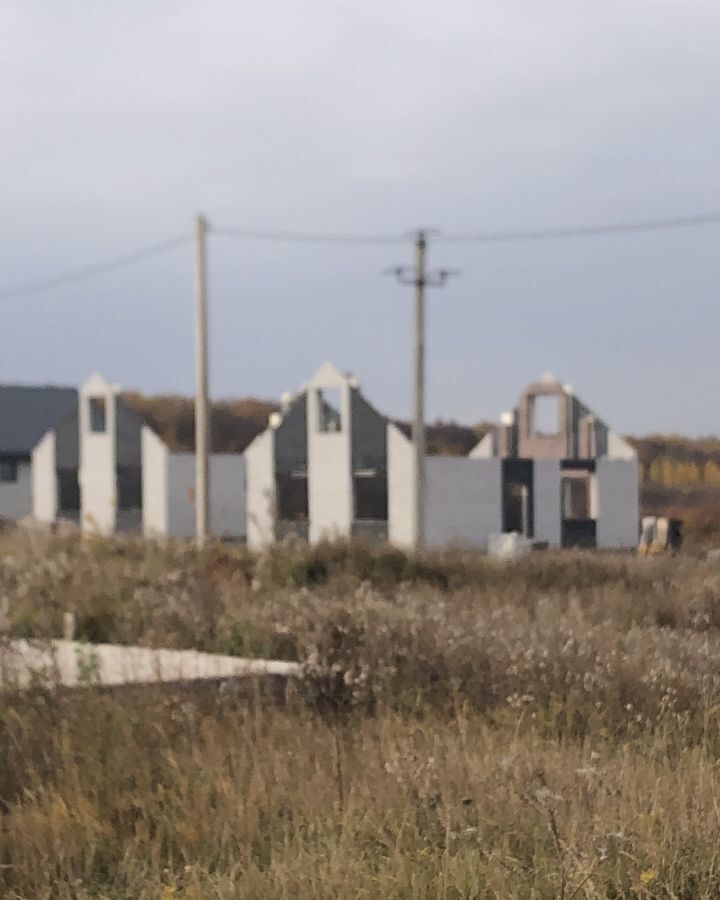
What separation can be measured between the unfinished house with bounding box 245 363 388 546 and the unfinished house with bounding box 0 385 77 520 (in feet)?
55.2

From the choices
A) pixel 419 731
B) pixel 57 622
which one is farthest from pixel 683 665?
pixel 57 622

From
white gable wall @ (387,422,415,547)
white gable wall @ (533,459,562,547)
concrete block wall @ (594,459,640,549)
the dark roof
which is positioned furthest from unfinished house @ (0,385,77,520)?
concrete block wall @ (594,459,640,549)

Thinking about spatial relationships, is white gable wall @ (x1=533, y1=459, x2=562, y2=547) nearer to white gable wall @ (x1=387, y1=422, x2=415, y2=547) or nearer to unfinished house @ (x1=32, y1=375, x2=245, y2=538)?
white gable wall @ (x1=387, y1=422, x2=415, y2=547)

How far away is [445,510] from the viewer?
3525 centimetres

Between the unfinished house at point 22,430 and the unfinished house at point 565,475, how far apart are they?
20.6 metres

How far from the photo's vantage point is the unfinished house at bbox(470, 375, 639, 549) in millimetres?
36844

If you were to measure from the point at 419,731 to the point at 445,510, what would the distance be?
94.6 feet

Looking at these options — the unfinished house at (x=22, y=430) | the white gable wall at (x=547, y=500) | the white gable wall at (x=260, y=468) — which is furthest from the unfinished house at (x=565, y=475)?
the unfinished house at (x=22, y=430)

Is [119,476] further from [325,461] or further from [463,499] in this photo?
[463,499]

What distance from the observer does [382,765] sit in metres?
5.65

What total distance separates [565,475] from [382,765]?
33798 mm

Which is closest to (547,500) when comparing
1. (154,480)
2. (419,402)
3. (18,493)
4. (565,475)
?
(565,475)

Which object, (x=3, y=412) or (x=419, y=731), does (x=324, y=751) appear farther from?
(x=3, y=412)

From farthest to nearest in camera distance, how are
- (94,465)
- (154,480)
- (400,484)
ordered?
(94,465), (154,480), (400,484)
